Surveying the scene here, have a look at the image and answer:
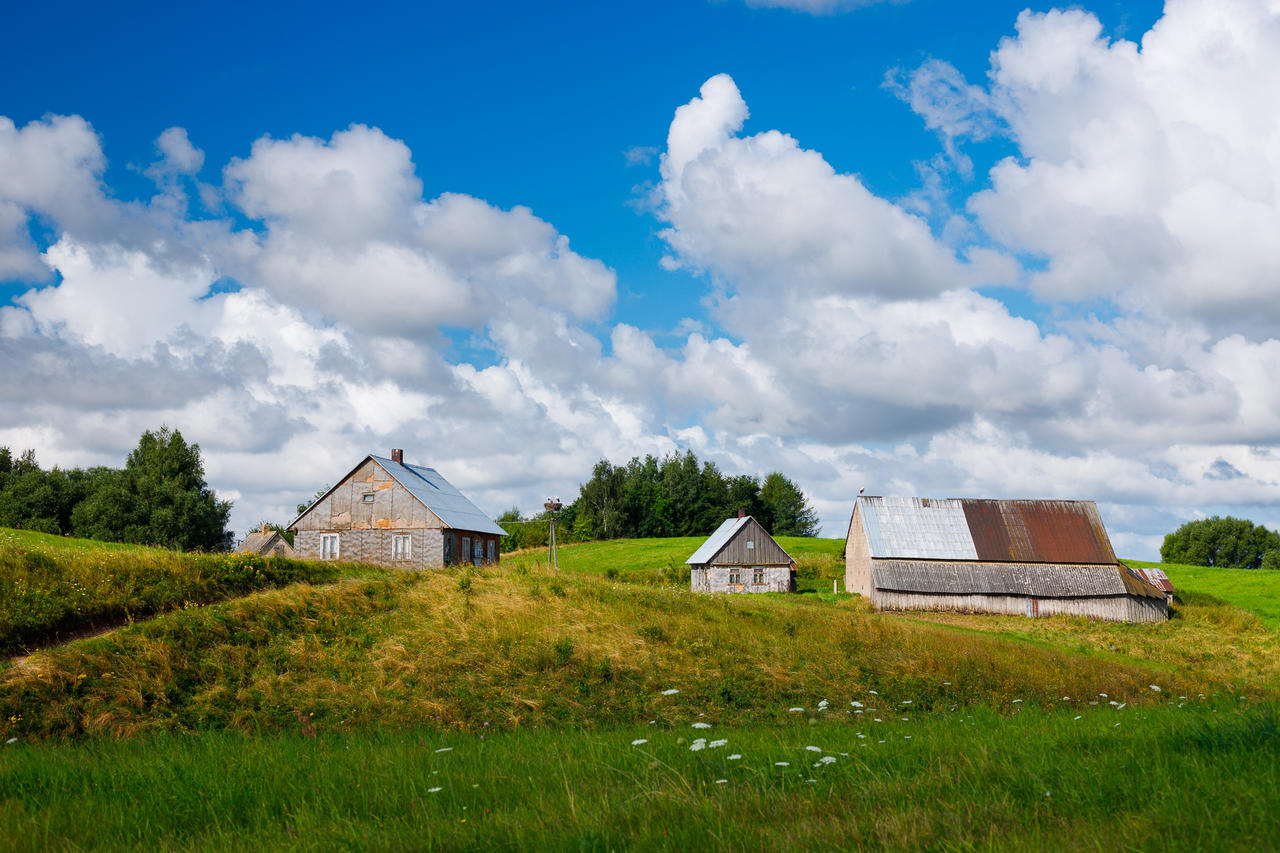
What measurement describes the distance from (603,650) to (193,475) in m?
76.5

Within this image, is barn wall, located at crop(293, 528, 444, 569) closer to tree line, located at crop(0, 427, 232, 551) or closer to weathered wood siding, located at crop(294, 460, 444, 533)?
weathered wood siding, located at crop(294, 460, 444, 533)

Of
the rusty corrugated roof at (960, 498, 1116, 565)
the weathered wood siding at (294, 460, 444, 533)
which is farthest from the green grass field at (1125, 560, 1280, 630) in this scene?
the weathered wood siding at (294, 460, 444, 533)

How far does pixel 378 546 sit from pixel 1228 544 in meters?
127

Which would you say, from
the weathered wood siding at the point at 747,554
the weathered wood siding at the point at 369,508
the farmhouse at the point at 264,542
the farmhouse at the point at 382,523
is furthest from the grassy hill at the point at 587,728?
the farmhouse at the point at 264,542

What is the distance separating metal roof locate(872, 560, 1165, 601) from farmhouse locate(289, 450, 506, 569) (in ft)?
87.2

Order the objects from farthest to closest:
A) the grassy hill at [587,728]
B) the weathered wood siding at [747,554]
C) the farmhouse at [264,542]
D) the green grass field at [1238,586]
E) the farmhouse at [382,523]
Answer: the farmhouse at [264,542] < the weathered wood siding at [747,554] < the green grass field at [1238,586] < the farmhouse at [382,523] < the grassy hill at [587,728]

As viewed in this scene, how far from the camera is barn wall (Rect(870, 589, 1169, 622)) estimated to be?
4844 cm

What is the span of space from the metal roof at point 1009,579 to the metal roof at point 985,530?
519mm

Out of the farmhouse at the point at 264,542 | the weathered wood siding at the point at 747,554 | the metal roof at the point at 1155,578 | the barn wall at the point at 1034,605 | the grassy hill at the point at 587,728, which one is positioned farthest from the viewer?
the farmhouse at the point at 264,542

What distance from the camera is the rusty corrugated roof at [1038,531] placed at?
50688mm

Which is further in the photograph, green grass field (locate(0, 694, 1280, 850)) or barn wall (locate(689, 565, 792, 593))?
barn wall (locate(689, 565, 792, 593))

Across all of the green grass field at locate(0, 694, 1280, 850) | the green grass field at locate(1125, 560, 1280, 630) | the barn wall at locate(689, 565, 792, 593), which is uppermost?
the green grass field at locate(0, 694, 1280, 850)

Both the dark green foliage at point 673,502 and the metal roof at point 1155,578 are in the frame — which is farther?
the dark green foliage at point 673,502

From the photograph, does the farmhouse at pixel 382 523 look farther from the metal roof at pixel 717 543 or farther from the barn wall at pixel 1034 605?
the barn wall at pixel 1034 605
